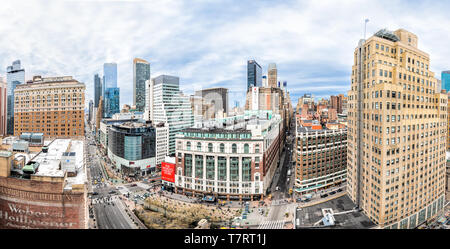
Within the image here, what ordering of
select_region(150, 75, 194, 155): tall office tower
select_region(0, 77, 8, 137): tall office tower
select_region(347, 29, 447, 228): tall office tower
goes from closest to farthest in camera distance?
select_region(0, 77, 8, 137): tall office tower
select_region(347, 29, 447, 228): tall office tower
select_region(150, 75, 194, 155): tall office tower

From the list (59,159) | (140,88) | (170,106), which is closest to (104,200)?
(59,159)

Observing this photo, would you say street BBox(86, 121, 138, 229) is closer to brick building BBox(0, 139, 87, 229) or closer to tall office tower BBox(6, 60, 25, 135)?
brick building BBox(0, 139, 87, 229)

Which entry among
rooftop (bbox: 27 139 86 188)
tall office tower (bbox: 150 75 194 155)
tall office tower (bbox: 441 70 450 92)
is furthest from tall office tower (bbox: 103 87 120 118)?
tall office tower (bbox: 441 70 450 92)

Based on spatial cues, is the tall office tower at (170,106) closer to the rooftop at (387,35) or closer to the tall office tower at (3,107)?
the tall office tower at (3,107)

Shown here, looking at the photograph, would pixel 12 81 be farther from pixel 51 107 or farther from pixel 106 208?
pixel 106 208

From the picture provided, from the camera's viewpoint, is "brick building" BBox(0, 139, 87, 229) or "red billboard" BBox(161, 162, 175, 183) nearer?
"brick building" BBox(0, 139, 87, 229)

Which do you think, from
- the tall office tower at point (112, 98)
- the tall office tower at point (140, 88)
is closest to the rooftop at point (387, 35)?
the tall office tower at point (140, 88)
